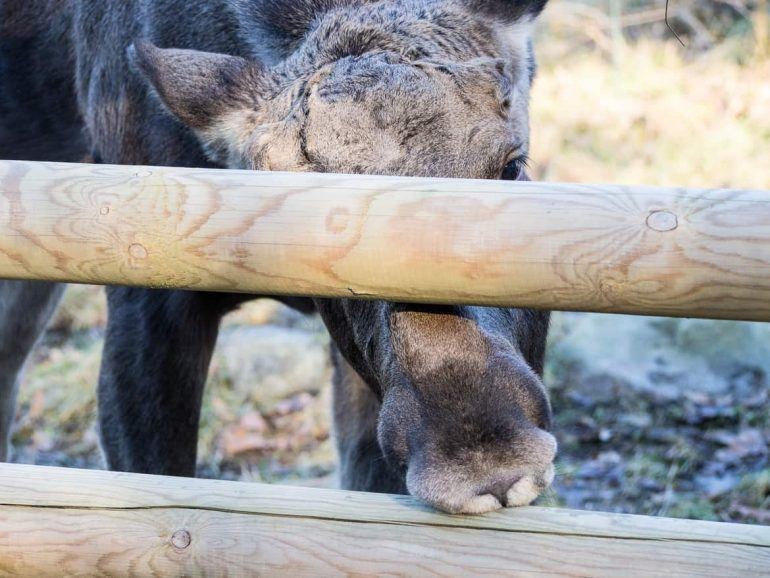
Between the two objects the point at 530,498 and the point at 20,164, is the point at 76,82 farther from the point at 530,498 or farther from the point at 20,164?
the point at 530,498

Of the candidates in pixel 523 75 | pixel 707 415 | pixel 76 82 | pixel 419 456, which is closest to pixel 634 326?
pixel 707 415

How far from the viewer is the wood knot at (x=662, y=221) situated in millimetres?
2012

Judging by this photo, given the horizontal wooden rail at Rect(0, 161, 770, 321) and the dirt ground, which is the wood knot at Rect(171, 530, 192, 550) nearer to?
the horizontal wooden rail at Rect(0, 161, 770, 321)

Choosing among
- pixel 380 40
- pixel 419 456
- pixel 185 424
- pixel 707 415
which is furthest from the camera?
pixel 707 415

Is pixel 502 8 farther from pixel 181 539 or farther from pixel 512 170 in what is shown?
pixel 181 539

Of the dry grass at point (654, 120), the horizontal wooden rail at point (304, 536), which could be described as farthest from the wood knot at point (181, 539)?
the dry grass at point (654, 120)

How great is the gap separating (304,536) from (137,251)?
0.74 m

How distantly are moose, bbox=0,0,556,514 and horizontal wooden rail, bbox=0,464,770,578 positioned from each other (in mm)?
94

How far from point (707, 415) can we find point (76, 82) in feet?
13.6

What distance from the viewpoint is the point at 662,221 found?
202 cm

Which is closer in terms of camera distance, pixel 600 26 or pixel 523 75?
pixel 523 75

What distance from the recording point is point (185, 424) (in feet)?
15.1

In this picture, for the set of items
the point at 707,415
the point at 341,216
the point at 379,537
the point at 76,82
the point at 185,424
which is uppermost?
the point at 341,216

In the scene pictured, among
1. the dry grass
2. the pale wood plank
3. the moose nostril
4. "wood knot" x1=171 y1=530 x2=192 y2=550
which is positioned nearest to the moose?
the moose nostril
